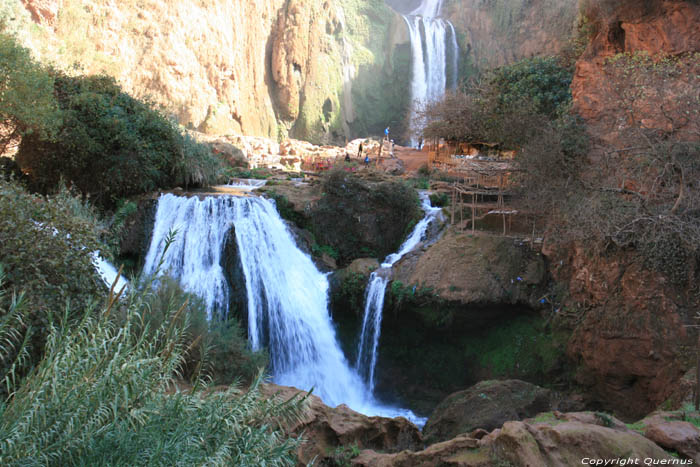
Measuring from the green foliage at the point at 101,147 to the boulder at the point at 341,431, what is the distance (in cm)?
958

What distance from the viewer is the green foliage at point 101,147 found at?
13.6 m

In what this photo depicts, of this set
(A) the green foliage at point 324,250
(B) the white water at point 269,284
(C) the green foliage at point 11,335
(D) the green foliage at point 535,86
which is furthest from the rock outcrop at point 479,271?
(C) the green foliage at point 11,335

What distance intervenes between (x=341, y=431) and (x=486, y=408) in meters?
3.05

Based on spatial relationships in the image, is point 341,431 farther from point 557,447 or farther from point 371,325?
point 371,325

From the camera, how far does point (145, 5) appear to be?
26031 mm

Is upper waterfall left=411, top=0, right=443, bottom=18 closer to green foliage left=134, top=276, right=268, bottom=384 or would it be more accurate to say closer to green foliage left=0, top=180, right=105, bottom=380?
green foliage left=134, top=276, right=268, bottom=384

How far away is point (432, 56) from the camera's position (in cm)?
4156

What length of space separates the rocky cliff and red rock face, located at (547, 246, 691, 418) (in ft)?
47.6

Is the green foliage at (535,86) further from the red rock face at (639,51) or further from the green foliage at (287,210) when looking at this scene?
the green foliage at (287,210)

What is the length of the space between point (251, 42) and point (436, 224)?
24.1 m

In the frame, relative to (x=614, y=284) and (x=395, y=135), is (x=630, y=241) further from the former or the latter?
(x=395, y=135)

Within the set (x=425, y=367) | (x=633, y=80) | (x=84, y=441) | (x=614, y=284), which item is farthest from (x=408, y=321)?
(x=84, y=441)

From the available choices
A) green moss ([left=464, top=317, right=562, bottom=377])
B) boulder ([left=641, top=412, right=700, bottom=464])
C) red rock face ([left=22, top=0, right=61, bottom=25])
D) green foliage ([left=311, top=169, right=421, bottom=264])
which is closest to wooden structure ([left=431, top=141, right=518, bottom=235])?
green foliage ([left=311, top=169, right=421, bottom=264])

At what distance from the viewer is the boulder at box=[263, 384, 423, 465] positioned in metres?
6.22
